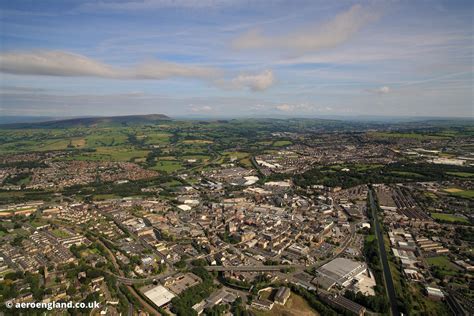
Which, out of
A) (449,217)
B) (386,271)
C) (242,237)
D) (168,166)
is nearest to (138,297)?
(242,237)

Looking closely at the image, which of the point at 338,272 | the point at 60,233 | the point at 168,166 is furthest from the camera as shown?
the point at 168,166

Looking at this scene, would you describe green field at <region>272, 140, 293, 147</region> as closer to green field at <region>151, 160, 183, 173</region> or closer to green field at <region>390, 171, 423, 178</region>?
green field at <region>151, 160, 183, 173</region>

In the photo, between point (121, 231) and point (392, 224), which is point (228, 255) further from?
point (392, 224)

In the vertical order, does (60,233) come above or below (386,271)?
below

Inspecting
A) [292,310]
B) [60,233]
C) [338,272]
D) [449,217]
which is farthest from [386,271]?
[60,233]

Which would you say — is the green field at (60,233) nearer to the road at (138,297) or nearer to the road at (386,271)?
the road at (138,297)

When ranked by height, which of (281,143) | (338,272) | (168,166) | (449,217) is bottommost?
(338,272)

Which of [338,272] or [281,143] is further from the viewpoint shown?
[281,143]

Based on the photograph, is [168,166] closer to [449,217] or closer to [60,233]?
[60,233]

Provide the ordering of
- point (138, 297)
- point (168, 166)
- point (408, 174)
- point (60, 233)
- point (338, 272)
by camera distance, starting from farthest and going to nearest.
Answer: point (168, 166)
point (408, 174)
point (60, 233)
point (338, 272)
point (138, 297)

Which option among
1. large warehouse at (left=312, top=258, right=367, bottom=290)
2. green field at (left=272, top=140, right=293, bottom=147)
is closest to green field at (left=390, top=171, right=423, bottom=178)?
large warehouse at (left=312, top=258, right=367, bottom=290)
